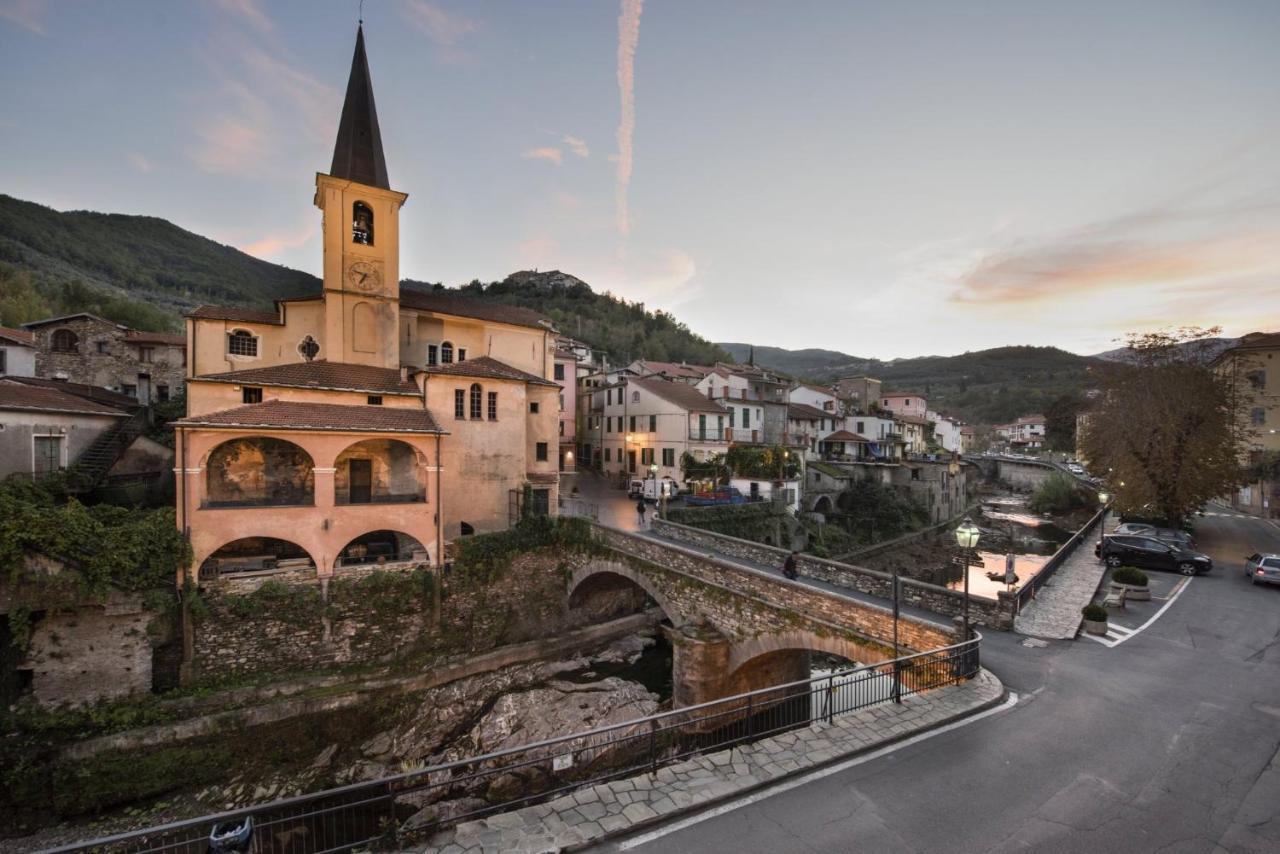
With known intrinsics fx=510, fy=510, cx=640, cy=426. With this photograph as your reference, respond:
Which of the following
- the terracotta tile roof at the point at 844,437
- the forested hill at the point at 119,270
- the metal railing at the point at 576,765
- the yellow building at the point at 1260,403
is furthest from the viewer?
the terracotta tile roof at the point at 844,437

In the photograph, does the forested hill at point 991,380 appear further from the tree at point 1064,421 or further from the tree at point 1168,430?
the tree at point 1168,430

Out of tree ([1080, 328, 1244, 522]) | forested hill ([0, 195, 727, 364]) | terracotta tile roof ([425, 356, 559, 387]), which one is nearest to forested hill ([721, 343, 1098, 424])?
forested hill ([0, 195, 727, 364])

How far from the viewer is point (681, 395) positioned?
38.2 meters

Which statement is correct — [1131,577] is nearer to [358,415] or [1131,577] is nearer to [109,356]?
[358,415]

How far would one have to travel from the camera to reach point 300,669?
17547mm

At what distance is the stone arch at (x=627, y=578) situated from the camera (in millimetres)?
17906

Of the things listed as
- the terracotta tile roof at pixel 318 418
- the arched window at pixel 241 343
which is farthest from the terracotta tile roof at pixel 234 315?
the terracotta tile roof at pixel 318 418

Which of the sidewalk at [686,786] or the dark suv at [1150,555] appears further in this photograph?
the dark suv at [1150,555]

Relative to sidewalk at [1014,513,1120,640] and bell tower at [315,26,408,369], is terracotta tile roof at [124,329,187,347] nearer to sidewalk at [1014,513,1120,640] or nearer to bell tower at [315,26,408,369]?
bell tower at [315,26,408,369]

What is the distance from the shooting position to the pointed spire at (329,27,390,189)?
2520 cm

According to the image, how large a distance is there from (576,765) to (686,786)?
9.81 metres

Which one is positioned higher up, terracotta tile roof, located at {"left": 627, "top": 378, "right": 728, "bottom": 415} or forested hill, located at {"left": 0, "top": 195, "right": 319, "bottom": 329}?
forested hill, located at {"left": 0, "top": 195, "right": 319, "bottom": 329}

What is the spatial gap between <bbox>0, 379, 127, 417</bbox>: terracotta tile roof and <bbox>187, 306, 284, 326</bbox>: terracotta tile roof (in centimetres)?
548

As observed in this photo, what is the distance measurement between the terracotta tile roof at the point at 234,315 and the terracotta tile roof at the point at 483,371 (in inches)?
386
